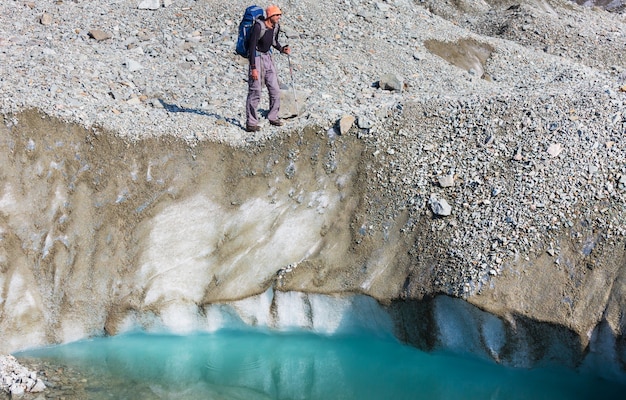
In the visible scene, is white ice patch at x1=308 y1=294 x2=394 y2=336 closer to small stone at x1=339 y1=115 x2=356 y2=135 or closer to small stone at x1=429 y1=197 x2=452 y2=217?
small stone at x1=429 y1=197 x2=452 y2=217

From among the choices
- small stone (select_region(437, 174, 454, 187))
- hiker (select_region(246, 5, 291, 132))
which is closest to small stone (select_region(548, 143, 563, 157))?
small stone (select_region(437, 174, 454, 187))

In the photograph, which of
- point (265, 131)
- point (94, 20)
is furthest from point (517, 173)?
point (94, 20)

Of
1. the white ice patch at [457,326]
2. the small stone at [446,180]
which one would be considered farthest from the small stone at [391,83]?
the white ice patch at [457,326]

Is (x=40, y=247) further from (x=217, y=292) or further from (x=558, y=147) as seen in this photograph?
(x=558, y=147)

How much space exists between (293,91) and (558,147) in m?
6.58

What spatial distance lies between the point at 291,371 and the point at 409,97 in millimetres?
7254

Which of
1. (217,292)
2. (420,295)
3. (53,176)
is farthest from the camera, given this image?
(53,176)

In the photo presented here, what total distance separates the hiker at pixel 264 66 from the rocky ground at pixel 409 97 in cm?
41

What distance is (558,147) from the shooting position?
14.4m

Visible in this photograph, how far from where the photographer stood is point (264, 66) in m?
15.6

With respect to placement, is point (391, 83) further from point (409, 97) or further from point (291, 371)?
point (291, 371)

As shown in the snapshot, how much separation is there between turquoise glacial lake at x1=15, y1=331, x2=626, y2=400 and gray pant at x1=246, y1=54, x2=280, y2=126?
16.8 feet

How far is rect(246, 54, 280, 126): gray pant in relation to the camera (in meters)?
15.5

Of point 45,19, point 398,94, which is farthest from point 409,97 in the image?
point 45,19
